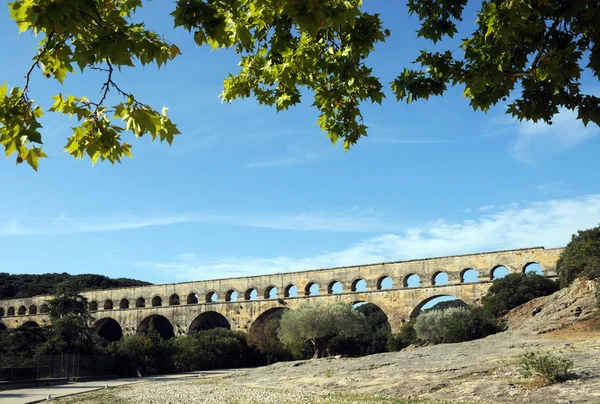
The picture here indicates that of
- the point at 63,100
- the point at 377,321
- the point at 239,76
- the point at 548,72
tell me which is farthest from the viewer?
the point at 377,321

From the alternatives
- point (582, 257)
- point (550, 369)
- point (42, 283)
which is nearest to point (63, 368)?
point (550, 369)

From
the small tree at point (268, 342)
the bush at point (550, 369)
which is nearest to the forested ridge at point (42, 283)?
the small tree at point (268, 342)

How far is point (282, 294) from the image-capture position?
4078 centimetres

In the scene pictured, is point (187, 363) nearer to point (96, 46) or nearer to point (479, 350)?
point (479, 350)

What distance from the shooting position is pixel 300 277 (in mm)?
40000

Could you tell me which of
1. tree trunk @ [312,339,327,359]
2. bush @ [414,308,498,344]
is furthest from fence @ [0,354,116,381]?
bush @ [414,308,498,344]

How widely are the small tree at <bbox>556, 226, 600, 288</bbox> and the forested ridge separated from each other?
175 ft

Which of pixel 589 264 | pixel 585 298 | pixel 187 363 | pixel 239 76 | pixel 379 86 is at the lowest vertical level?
pixel 187 363

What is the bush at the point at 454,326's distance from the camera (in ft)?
78.5

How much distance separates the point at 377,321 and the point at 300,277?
40.7ft

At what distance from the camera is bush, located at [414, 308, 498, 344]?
2394 centimetres

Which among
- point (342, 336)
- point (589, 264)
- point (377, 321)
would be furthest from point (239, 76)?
point (377, 321)

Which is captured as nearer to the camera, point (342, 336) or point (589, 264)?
point (589, 264)

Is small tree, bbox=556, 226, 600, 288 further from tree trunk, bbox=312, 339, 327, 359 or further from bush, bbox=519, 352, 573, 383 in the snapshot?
tree trunk, bbox=312, 339, 327, 359
